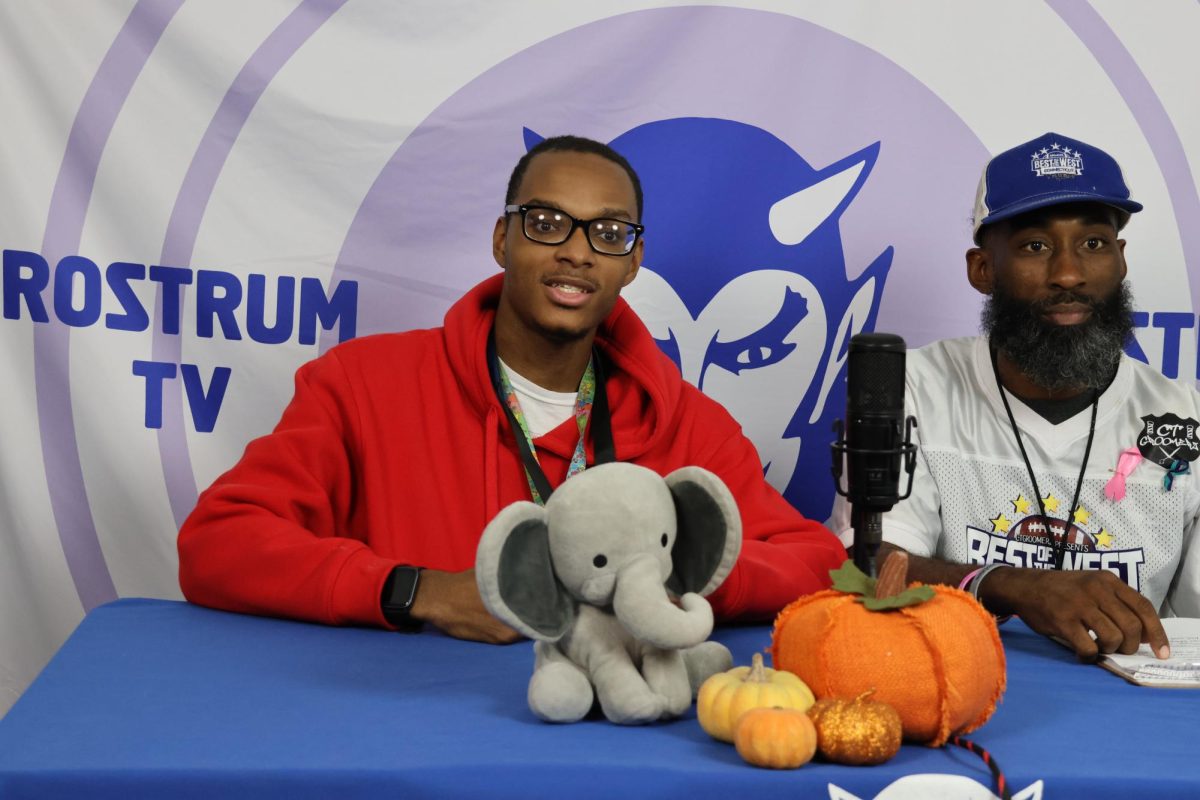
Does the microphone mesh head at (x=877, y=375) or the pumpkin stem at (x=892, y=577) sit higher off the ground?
the microphone mesh head at (x=877, y=375)

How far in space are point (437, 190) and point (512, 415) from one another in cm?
86

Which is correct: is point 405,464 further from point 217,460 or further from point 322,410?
point 217,460

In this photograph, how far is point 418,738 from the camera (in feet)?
4.37

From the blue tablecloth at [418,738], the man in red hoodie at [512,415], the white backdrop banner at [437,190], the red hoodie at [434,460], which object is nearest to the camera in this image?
the blue tablecloth at [418,738]

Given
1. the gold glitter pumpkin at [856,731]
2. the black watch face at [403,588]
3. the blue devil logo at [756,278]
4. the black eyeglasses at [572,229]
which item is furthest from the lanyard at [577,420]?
the gold glitter pumpkin at [856,731]

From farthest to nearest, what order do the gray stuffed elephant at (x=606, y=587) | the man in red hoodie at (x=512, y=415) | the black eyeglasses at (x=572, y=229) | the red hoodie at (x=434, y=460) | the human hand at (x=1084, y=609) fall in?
1. the black eyeglasses at (x=572, y=229)
2. the man in red hoodie at (x=512, y=415)
3. the red hoodie at (x=434, y=460)
4. the human hand at (x=1084, y=609)
5. the gray stuffed elephant at (x=606, y=587)

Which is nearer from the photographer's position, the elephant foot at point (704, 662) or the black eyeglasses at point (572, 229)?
the elephant foot at point (704, 662)

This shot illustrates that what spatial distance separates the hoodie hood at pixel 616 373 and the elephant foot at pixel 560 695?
2.87 ft

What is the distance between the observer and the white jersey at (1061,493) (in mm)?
2332

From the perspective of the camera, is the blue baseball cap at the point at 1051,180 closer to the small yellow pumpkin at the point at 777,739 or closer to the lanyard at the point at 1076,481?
the lanyard at the point at 1076,481

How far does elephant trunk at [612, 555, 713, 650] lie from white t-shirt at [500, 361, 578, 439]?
98 cm

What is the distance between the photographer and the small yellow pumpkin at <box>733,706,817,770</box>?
1.26 m

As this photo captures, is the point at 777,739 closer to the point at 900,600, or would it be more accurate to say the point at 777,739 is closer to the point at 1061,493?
the point at 900,600

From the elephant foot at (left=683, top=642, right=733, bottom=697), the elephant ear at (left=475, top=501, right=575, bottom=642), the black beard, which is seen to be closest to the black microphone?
the elephant foot at (left=683, top=642, right=733, bottom=697)
